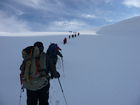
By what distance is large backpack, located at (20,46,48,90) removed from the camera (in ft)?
15.0

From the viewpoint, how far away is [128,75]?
10758mm

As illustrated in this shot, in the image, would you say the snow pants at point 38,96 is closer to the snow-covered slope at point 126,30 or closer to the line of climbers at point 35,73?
the line of climbers at point 35,73

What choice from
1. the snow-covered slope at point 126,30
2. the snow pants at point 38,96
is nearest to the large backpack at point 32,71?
the snow pants at point 38,96

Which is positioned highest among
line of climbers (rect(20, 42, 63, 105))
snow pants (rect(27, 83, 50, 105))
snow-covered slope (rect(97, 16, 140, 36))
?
line of climbers (rect(20, 42, 63, 105))

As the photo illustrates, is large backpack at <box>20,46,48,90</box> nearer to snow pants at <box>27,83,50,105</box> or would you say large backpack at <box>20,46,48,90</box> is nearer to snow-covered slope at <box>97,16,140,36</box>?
snow pants at <box>27,83,50,105</box>

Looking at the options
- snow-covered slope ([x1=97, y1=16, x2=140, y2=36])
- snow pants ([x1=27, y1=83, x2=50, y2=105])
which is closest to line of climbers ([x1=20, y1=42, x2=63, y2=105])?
snow pants ([x1=27, y1=83, x2=50, y2=105])

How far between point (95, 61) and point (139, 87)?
6400 mm

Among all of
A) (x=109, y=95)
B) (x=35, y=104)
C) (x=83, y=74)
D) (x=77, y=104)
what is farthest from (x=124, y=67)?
(x=35, y=104)

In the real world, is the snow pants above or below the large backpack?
below

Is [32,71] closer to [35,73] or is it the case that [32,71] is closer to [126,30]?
[35,73]

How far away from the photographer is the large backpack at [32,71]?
458 cm

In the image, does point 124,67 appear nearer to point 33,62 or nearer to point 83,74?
point 83,74

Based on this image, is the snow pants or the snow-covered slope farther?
the snow-covered slope

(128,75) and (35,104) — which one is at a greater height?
(35,104)
